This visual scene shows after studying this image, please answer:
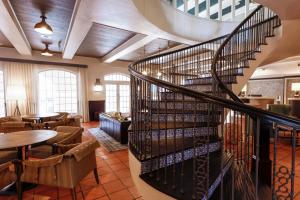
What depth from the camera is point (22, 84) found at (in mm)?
6641

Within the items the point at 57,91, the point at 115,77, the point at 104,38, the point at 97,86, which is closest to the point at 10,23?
the point at 104,38

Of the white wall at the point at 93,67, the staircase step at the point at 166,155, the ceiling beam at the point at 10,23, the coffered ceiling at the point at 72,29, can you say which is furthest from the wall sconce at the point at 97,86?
the staircase step at the point at 166,155

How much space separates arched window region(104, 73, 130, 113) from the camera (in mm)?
8906

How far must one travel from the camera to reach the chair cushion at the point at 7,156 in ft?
8.31

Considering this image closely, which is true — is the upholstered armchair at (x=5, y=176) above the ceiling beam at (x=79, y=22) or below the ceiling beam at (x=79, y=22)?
below

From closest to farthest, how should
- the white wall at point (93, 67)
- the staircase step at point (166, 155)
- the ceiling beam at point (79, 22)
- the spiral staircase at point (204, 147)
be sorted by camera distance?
the spiral staircase at point (204, 147)
the staircase step at point (166, 155)
the ceiling beam at point (79, 22)
the white wall at point (93, 67)

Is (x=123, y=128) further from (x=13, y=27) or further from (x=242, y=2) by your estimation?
(x=242, y=2)

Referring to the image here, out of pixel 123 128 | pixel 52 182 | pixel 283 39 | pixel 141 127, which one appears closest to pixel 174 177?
pixel 141 127

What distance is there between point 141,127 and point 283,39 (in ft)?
11.5

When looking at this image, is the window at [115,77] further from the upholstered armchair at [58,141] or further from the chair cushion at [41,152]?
the chair cushion at [41,152]

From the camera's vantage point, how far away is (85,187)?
2.52m

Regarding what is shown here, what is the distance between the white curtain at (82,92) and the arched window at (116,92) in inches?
43.7

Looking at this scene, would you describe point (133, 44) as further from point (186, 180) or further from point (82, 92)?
point (186, 180)

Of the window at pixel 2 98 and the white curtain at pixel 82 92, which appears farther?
the white curtain at pixel 82 92
